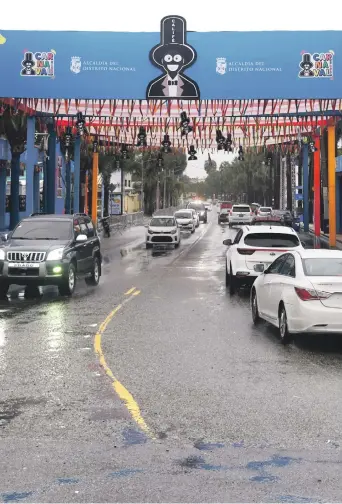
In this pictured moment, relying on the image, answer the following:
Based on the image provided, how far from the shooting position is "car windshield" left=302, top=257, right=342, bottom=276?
11.1 m

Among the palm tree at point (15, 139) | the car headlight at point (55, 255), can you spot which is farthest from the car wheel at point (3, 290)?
the palm tree at point (15, 139)

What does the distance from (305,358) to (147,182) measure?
96015 millimetres

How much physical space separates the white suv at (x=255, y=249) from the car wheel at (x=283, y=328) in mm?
6237

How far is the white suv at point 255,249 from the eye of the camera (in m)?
17.7

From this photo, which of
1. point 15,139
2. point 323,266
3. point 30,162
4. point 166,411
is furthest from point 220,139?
point 166,411

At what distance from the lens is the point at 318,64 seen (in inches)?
1041

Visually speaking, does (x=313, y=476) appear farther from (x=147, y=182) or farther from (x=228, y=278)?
(x=147, y=182)

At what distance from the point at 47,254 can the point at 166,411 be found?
10202 millimetres

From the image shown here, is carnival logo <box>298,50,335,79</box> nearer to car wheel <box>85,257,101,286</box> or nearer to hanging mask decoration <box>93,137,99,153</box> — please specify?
car wheel <box>85,257,101,286</box>

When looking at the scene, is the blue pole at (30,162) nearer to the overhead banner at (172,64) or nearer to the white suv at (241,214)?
the overhead banner at (172,64)

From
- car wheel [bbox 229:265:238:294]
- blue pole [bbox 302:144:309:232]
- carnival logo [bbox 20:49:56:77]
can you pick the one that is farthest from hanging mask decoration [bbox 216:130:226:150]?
car wheel [bbox 229:265:238:294]

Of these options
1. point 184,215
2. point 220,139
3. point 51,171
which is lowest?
point 184,215

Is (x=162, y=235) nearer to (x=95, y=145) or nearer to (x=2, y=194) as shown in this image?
(x=95, y=145)

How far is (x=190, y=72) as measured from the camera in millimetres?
26734
